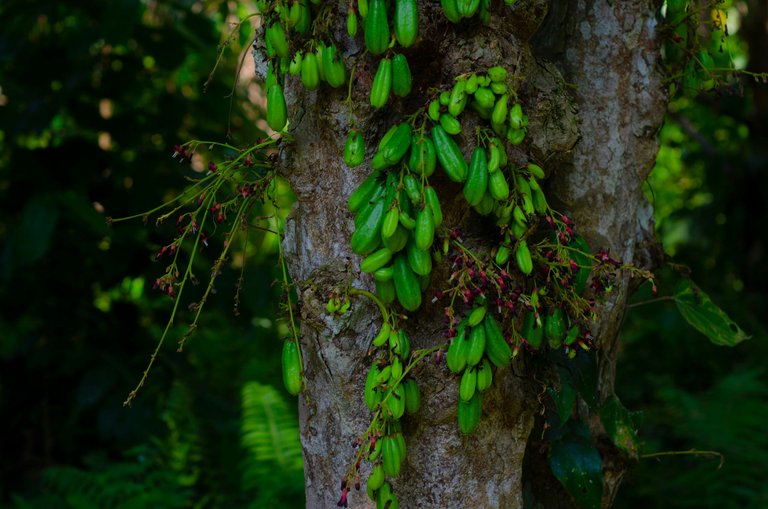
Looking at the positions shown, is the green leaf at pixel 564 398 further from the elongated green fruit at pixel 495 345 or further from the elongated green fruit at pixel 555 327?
the elongated green fruit at pixel 495 345

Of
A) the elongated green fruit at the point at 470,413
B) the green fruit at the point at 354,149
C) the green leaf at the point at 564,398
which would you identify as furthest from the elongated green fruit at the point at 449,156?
the green leaf at the point at 564,398

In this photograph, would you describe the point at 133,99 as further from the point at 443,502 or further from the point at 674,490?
the point at 674,490

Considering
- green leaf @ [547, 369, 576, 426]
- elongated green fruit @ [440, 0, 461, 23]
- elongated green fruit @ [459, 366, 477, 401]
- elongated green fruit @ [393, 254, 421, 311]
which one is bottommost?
green leaf @ [547, 369, 576, 426]

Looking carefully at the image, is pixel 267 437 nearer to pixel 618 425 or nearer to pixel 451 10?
pixel 618 425

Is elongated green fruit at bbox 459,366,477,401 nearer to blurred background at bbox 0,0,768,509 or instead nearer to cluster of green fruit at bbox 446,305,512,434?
cluster of green fruit at bbox 446,305,512,434

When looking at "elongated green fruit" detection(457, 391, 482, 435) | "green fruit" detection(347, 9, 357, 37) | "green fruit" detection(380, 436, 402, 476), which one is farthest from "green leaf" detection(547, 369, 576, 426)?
"green fruit" detection(347, 9, 357, 37)

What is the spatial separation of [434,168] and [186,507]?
91.8 inches

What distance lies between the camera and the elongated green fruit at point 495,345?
1.13 metres

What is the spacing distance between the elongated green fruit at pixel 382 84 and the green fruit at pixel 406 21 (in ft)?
0.14

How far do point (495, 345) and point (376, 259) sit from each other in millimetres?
223

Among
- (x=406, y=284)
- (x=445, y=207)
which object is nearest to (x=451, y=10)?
(x=445, y=207)

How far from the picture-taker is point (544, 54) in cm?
144

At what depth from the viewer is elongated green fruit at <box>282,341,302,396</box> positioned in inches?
47.6

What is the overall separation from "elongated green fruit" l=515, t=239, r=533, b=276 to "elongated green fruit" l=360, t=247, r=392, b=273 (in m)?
0.21
